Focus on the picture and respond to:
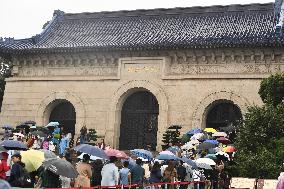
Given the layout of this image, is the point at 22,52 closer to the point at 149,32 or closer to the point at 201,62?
the point at 149,32

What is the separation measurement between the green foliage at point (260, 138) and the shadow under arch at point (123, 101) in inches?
280

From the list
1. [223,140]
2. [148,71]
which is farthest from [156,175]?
[148,71]

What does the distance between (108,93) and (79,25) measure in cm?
738

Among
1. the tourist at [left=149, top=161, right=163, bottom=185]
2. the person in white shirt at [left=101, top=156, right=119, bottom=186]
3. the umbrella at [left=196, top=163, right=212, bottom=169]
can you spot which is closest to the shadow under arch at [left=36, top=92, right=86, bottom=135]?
the umbrella at [left=196, top=163, right=212, bottom=169]

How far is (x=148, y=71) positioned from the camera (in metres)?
25.8

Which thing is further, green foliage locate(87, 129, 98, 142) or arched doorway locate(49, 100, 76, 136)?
arched doorway locate(49, 100, 76, 136)

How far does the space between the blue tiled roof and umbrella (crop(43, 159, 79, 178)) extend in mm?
15782

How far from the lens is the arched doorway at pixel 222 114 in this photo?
80.8 feet

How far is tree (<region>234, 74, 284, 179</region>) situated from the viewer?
15.4m

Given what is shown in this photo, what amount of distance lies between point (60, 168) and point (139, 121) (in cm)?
1715

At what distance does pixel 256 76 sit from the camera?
78.4 ft

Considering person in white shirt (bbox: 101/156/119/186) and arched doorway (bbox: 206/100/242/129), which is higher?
arched doorway (bbox: 206/100/242/129)

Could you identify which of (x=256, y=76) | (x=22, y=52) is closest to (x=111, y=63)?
(x=22, y=52)

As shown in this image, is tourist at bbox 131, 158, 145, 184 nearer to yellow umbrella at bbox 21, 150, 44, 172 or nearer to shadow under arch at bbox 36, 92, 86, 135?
yellow umbrella at bbox 21, 150, 44, 172
